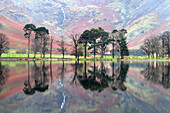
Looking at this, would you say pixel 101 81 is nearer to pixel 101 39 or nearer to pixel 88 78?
pixel 88 78

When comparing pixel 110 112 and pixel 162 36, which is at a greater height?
pixel 162 36

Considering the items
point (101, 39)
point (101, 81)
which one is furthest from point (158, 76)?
point (101, 39)

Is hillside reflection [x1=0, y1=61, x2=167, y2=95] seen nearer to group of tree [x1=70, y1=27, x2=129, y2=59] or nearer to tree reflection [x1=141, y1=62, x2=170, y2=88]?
tree reflection [x1=141, y1=62, x2=170, y2=88]

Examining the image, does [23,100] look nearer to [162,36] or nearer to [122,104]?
[122,104]

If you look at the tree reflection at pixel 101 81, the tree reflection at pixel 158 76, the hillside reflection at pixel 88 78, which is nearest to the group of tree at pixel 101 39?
the tree reflection at pixel 158 76

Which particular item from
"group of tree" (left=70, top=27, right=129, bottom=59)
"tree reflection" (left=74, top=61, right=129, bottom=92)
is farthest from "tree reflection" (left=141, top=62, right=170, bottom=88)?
"group of tree" (left=70, top=27, right=129, bottom=59)

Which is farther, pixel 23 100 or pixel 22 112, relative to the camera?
pixel 23 100

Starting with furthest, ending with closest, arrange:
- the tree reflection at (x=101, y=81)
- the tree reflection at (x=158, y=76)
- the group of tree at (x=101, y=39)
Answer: the group of tree at (x=101, y=39) < the tree reflection at (x=158, y=76) < the tree reflection at (x=101, y=81)

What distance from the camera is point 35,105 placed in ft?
26.9

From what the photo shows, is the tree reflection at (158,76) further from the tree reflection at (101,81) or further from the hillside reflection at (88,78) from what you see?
the tree reflection at (101,81)

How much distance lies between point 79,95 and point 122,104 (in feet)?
9.75

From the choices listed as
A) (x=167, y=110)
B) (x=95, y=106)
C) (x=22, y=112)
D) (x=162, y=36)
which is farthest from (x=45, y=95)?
(x=162, y=36)

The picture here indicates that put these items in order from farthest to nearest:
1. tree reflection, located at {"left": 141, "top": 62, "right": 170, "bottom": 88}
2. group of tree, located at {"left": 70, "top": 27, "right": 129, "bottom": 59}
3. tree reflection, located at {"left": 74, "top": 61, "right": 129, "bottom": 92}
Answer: group of tree, located at {"left": 70, "top": 27, "right": 129, "bottom": 59} → tree reflection, located at {"left": 141, "top": 62, "right": 170, "bottom": 88} → tree reflection, located at {"left": 74, "top": 61, "right": 129, "bottom": 92}

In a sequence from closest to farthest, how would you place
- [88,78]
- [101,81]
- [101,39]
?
[101,81]
[88,78]
[101,39]
